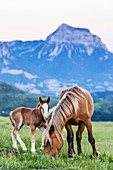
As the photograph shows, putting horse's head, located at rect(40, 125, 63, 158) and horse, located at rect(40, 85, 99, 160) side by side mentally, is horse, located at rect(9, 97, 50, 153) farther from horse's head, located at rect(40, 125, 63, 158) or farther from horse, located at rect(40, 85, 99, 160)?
horse's head, located at rect(40, 125, 63, 158)

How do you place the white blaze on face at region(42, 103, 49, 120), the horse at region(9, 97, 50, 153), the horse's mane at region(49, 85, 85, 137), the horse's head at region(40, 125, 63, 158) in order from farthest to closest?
the horse at region(9, 97, 50, 153) → the white blaze on face at region(42, 103, 49, 120) → the horse's mane at region(49, 85, 85, 137) → the horse's head at region(40, 125, 63, 158)

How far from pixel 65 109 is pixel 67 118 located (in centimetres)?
23

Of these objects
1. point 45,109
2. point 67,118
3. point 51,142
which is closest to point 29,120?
point 45,109

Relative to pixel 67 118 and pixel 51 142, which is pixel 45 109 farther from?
pixel 51 142

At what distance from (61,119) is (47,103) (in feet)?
3.44

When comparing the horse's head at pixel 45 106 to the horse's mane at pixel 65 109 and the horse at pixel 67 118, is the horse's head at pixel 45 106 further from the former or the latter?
the horse's mane at pixel 65 109

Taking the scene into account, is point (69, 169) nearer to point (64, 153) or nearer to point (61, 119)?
point (61, 119)

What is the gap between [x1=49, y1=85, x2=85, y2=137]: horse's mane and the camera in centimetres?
919

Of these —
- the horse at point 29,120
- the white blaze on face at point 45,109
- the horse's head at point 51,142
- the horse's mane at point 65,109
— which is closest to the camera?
the horse's head at point 51,142

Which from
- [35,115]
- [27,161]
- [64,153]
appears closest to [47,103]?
[35,115]

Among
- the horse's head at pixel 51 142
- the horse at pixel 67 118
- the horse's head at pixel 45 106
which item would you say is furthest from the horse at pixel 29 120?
the horse's head at pixel 51 142

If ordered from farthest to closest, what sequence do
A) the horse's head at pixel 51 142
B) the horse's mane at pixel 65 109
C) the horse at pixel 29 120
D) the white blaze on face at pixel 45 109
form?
the horse at pixel 29 120 → the white blaze on face at pixel 45 109 → the horse's mane at pixel 65 109 → the horse's head at pixel 51 142

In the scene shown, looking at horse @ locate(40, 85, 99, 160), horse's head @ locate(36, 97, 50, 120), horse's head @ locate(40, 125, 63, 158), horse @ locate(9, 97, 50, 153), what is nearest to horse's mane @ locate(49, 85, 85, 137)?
horse @ locate(40, 85, 99, 160)

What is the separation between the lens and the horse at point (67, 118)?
8.98 m
